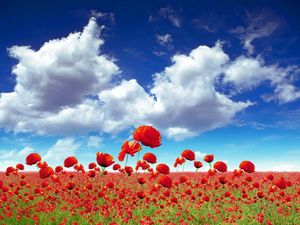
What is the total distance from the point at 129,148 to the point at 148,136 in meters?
0.45

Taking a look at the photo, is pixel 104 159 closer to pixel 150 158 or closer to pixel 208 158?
pixel 150 158

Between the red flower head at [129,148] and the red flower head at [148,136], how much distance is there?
29 cm

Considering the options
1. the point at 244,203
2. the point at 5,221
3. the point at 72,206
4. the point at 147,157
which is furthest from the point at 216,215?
the point at 5,221

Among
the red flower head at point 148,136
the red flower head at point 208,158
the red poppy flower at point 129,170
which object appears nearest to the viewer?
the red flower head at point 148,136

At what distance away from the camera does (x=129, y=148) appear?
5539 mm

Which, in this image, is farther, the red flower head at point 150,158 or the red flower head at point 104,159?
the red flower head at point 150,158

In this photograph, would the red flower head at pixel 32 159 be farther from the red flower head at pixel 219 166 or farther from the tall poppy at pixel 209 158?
the red flower head at pixel 219 166

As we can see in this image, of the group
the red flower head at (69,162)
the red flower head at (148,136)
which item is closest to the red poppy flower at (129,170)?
the red flower head at (69,162)

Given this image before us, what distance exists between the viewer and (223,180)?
9078 millimetres

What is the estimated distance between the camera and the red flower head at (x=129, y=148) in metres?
5.53

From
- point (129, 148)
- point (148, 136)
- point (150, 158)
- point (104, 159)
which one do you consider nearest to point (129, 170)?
point (150, 158)

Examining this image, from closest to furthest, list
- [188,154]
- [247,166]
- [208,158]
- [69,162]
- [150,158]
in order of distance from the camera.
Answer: [150,158] < [69,162] < [188,154] < [247,166] < [208,158]

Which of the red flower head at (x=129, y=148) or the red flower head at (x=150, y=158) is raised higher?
the red flower head at (x=150, y=158)

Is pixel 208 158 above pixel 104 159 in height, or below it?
above
